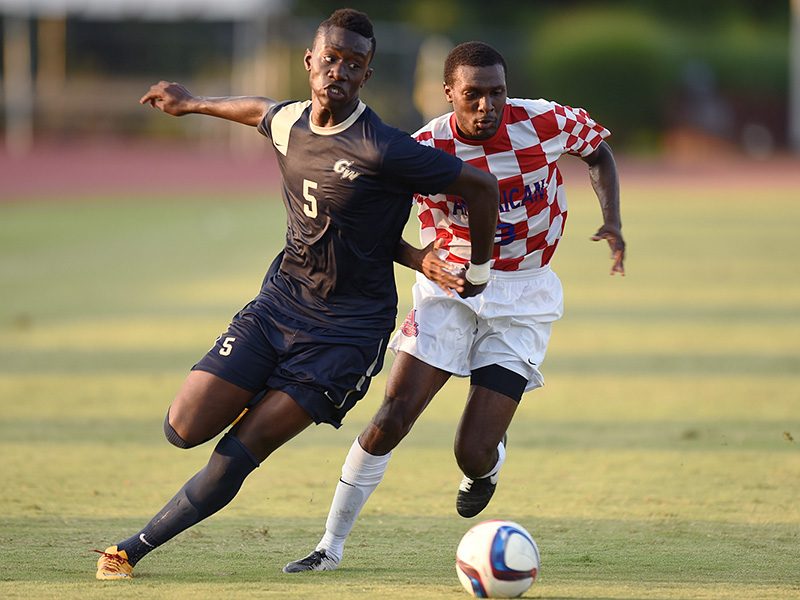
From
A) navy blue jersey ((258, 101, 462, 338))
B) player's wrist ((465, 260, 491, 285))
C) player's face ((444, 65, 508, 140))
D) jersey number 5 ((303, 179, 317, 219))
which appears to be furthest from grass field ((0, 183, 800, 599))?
player's face ((444, 65, 508, 140))

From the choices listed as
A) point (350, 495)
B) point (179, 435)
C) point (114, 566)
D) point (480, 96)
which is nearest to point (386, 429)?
point (350, 495)

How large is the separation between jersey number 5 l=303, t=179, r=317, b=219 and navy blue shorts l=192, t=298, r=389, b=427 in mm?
475

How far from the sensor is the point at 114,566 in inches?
237

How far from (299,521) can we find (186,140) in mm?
43386

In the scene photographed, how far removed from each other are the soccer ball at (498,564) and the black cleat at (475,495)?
1231 mm

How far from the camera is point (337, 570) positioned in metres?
6.30

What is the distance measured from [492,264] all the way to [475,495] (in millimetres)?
1155

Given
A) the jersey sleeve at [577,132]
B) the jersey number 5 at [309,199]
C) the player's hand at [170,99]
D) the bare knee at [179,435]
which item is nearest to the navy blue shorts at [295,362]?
the bare knee at [179,435]

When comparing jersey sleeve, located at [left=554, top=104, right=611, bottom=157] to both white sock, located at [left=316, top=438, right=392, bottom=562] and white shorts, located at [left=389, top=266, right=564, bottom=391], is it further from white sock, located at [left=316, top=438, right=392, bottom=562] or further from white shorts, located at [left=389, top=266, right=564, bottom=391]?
white sock, located at [left=316, top=438, right=392, bottom=562]

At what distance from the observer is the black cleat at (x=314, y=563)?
623cm

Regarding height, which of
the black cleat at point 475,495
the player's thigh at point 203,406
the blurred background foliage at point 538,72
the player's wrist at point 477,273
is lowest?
the blurred background foliage at point 538,72

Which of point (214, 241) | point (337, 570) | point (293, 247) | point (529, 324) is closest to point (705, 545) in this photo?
point (529, 324)

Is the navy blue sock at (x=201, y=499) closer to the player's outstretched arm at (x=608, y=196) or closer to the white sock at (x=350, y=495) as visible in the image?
the white sock at (x=350, y=495)

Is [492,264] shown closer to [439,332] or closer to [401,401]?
[439,332]
